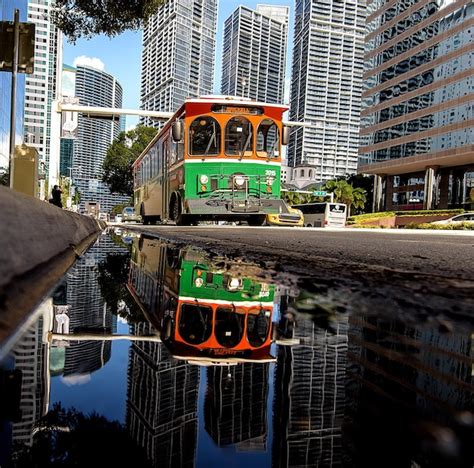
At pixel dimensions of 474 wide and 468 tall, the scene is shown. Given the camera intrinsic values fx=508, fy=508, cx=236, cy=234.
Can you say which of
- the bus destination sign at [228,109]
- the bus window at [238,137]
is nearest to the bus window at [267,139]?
the bus window at [238,137]

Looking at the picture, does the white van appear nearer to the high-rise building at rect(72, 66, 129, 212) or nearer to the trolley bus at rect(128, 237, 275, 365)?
the trolley bus at rect(128, 237, 275, 365)

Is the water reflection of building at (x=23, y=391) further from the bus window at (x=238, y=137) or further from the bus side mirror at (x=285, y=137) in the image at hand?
the bus side mirror at (x=285, y=137)

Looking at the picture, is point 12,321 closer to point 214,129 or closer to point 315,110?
point 214,129

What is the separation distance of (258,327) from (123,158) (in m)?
46.2

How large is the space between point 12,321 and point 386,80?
62317 millimetres

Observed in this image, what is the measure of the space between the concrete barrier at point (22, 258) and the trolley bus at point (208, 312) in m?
0.40

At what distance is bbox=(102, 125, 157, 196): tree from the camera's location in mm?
46188

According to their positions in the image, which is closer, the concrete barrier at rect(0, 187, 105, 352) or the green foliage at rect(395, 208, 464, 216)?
the concrete barrier at rect(0, 187, 105, 352)

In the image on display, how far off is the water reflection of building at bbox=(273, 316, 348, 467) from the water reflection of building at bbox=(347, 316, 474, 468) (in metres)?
0.03

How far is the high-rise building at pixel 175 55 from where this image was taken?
50.7 m

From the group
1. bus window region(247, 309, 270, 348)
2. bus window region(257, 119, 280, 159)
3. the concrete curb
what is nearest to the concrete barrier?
the concrete curb

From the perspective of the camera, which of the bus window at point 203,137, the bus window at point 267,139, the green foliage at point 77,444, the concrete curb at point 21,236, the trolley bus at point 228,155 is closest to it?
the green foliage at point 77,444

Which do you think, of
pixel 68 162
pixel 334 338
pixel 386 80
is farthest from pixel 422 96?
pixel 68 162

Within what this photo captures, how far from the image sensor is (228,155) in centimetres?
1330
